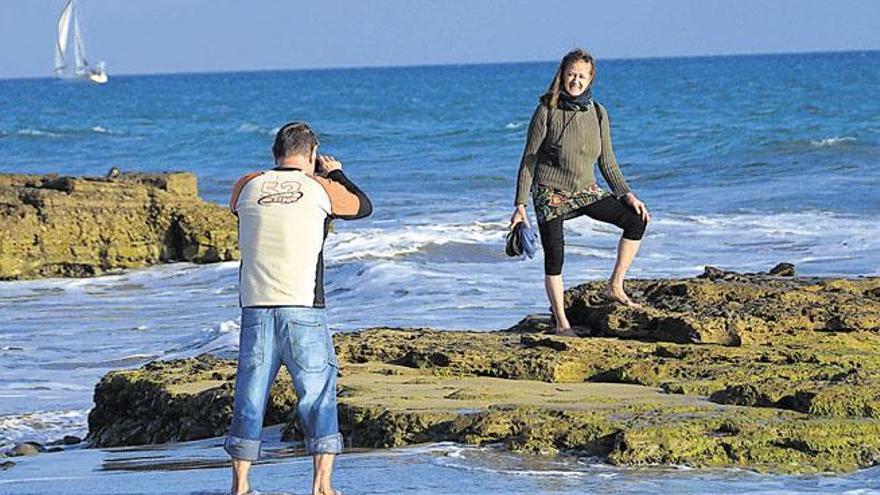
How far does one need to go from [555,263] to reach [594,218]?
0.30m

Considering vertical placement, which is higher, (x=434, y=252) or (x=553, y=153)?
(x=434, y=252)

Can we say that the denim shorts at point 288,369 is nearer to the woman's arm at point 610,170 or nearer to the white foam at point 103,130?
the woman's arm at point 610,170

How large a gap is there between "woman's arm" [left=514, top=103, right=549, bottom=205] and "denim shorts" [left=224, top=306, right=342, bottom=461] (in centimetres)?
292

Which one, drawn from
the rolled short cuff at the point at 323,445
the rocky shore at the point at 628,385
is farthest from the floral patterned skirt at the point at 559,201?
the rolled short cuff at the point at 323,445

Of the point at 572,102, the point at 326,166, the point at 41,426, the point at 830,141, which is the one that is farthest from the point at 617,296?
the point at 830,141

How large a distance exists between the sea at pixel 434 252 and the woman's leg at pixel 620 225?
2397 millimetres

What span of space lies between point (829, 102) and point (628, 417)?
47636 millimetres

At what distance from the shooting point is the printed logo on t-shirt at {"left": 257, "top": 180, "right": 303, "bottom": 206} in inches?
215

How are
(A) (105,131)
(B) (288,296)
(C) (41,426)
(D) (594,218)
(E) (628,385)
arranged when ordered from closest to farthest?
(B) (288,296) < (E) (628,385) < (D) (594,218) < (C) (41,426) < (A) (105,131)

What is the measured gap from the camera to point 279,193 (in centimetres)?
548

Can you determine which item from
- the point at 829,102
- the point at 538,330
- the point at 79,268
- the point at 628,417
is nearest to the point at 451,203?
the point at 79,268

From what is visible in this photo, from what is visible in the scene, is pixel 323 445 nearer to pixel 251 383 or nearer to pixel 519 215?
pixel 251 383

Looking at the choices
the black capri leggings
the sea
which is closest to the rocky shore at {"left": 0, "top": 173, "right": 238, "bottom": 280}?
the sea

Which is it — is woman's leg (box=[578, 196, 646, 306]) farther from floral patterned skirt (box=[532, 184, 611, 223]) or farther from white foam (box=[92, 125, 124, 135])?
white foam (box=[92, 125, 124, 135])
